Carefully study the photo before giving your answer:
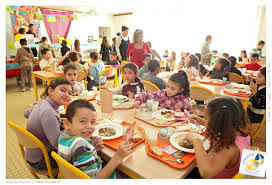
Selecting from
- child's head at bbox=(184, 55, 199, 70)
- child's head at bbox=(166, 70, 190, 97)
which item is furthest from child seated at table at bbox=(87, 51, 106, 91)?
child's head at bbox=(166, 70, 190, 97)

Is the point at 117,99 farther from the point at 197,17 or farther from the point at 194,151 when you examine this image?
the point at 197,17

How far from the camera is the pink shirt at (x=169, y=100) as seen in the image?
1.87 m

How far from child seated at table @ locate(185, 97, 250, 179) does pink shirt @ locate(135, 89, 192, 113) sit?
787 mm

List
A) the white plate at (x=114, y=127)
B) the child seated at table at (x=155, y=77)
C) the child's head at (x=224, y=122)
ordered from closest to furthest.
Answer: the child's head at (x=224, y=122), the white plate at (x=114, y=127), the child seated at table at (x=155, y=77)

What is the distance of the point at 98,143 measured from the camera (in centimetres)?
110

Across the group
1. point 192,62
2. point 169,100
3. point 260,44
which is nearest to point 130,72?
point 169,100

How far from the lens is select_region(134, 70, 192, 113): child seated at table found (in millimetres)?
1856

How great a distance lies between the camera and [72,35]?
820cm

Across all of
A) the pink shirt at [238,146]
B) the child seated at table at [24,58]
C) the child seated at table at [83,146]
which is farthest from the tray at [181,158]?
the child seated at table at [24,58]

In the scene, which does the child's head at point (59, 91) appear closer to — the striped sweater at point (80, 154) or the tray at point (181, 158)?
the striped sweater at point (80, 154)

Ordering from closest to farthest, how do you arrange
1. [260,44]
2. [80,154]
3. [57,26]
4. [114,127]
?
1. [80,154]
2. [114,127]
3. [260,44]
4. [57,26]

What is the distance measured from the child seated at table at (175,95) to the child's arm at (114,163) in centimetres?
91

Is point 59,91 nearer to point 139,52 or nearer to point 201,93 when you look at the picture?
point 201,93

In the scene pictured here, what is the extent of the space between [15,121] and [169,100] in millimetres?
2862
